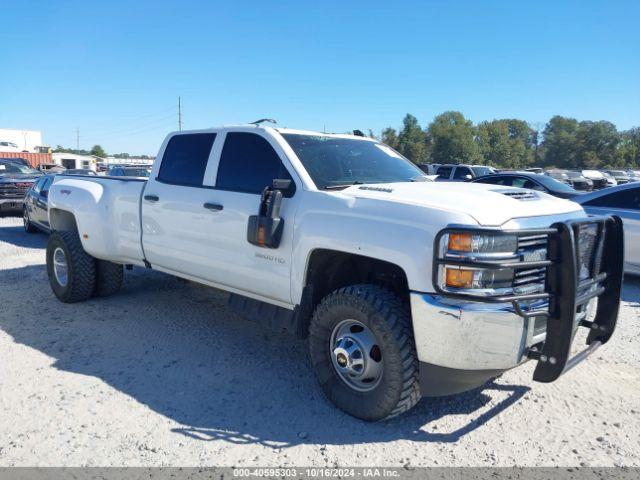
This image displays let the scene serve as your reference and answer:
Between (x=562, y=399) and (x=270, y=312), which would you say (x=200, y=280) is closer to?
(x=270, y=312)

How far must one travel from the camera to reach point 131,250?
5512mm

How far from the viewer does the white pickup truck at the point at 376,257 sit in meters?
2.97

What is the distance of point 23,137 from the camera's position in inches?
3253

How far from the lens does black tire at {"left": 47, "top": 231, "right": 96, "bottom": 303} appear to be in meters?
5.93

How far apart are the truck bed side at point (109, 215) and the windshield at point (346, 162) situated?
2010 mm

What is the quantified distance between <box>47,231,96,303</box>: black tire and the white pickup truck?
1016 millimetres

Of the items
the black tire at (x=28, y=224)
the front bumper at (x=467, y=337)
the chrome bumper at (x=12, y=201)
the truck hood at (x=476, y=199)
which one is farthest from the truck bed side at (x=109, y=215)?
the chrome bumper at (x=12, y=201)

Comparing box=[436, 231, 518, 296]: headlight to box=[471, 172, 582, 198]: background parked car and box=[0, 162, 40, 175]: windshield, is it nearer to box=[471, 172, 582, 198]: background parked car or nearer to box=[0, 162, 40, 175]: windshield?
box=[471, 172, 582, 198]: background parked car

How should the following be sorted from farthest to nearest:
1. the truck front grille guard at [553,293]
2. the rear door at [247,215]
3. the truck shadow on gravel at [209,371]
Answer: the rear door at [247,215]
the truck shadow on gravel at [209,371]
the truck front grille guard at [553,293]

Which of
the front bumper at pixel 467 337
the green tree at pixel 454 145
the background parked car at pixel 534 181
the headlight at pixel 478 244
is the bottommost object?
the front bumper at pixel 467 337

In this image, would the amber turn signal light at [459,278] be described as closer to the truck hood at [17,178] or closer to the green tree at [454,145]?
the truck hood at [17,178]

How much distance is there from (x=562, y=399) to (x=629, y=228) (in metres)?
4.37

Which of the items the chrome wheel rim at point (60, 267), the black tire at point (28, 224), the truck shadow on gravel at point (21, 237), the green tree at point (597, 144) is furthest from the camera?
the green tree at point (597, 144)

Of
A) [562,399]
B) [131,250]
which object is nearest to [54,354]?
[131,250]
